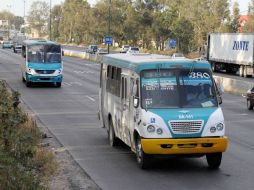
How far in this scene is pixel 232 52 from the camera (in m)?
58.5

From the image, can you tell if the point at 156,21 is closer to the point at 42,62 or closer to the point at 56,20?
the point at 42,62

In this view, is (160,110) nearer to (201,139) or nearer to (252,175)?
(201,139)

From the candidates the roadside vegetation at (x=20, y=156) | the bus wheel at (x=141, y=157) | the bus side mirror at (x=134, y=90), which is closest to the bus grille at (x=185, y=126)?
the bus wheel at (x=141, y=157)

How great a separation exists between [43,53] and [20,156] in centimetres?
2571

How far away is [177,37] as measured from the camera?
92.1 metres

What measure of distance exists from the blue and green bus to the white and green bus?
→ 22.5 meters

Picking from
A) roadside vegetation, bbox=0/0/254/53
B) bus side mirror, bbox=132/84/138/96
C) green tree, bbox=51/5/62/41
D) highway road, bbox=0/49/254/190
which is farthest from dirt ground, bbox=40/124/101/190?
green tree, bbox=51/5/62/41

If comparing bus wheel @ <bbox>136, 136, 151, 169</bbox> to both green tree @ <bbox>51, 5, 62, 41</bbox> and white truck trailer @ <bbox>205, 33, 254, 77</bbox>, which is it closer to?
white truck trailer @ <bbox>205, 33, 254, 77</bbox>

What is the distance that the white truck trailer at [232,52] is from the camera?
55750mm

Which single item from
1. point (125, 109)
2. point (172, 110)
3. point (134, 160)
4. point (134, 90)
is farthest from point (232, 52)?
point (172, 110)

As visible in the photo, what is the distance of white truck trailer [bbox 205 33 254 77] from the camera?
5575cm

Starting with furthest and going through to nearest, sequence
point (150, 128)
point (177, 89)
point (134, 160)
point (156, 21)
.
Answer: point (156, 21) → point (134, 160) → point (177, 89) → point (150, 128)

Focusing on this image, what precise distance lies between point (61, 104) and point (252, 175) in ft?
52.1

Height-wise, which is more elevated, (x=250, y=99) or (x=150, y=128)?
(x=150, y=128)
